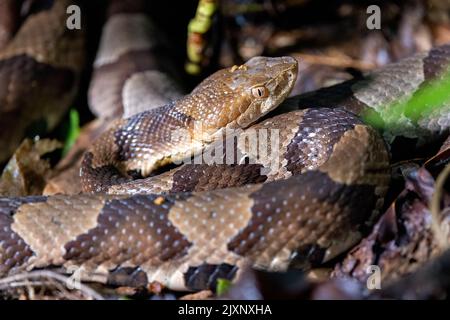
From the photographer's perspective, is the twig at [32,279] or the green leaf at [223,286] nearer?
the green leaf at [223,286]

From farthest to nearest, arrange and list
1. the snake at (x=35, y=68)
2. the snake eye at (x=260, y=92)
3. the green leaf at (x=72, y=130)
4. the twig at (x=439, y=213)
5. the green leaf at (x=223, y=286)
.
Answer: the green leaf at (x=72, y=130)
the snake at (x=35, y=68)
the snake eye at (x=260, y=92)
the green leaf at (x=223, y=286)
the twig at (x=439, y=213)

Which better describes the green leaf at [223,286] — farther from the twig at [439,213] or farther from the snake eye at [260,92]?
the snake eye at [260,92]

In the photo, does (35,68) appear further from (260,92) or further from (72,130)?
(260,92)

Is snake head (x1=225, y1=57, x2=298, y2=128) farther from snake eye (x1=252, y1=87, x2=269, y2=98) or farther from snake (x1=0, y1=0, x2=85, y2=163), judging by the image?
A: snake (x1=0, y1=0, x2=85, y2=163)

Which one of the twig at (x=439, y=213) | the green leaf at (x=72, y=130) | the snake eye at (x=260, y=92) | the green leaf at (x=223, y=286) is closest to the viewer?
the twig at (x=439, y=213)

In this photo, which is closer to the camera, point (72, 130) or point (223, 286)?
point (223, 286)

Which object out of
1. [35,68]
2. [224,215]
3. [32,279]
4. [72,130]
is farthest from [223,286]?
[35,68]

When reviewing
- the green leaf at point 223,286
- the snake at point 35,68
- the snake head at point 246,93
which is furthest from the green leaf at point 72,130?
the green leaf at point 223,286
